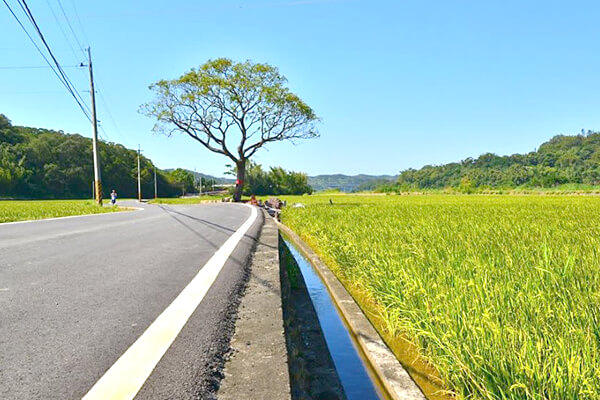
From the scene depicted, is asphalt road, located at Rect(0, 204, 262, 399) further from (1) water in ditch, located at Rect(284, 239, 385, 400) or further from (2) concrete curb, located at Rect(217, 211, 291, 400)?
(1) water in ditch, located at Rect(284, 239, 385, 400)

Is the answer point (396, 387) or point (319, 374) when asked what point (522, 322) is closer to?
point (396, 387)

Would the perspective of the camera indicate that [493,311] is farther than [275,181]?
No

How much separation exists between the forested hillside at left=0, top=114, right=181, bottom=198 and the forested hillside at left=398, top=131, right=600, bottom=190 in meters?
49.2

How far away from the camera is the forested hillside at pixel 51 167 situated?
154ft

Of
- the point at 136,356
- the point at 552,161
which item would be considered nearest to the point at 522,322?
the point at 136,356

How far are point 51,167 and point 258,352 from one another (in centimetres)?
6063

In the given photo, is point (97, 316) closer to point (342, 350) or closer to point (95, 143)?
point (342, 350)

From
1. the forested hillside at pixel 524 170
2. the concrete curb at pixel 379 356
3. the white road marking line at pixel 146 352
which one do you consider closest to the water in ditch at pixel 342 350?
the concrete curb at pixel 379 356

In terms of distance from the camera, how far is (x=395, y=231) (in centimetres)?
643

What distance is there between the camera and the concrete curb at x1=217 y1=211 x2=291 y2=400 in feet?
4.41

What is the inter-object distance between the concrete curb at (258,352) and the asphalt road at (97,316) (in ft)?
0.23

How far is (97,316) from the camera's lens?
2.16 m

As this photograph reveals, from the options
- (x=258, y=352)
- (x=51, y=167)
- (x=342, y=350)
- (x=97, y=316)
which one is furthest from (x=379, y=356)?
(x=51, y=167)

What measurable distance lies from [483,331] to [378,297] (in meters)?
1.60
